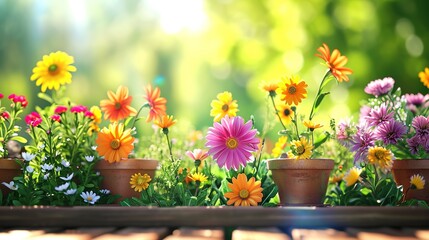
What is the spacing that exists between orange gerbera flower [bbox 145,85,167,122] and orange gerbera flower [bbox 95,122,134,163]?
0.20 m

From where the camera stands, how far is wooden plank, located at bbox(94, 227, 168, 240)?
5.05 feet

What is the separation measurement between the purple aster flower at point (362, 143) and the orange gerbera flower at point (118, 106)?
998mm

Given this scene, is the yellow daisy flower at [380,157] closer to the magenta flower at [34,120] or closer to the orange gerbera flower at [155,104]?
the orange gerbera flower at [155,104]

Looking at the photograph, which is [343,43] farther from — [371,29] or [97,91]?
[97,91]

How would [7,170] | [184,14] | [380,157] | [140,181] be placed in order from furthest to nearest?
1. [184,14]
2. [7,170]
3. [140,181]
4. [380,157]

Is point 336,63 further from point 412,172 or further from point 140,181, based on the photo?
point 140,181

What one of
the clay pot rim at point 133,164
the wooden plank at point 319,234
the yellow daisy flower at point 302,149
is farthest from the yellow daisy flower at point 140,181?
the wooden plank at point 319,234

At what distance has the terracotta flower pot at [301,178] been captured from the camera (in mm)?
2225

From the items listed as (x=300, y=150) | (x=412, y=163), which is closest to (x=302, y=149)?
(x=300, y=150)

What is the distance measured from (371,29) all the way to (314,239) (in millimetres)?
6358

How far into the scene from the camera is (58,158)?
2398 mm

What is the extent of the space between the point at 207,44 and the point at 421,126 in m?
7.65

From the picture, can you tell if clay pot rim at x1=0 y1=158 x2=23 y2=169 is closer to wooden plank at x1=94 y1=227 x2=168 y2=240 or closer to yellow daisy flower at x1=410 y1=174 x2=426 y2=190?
wooden plank at x1=94 y1=227 x2=168 y2=240

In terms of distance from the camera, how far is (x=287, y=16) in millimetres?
8156
